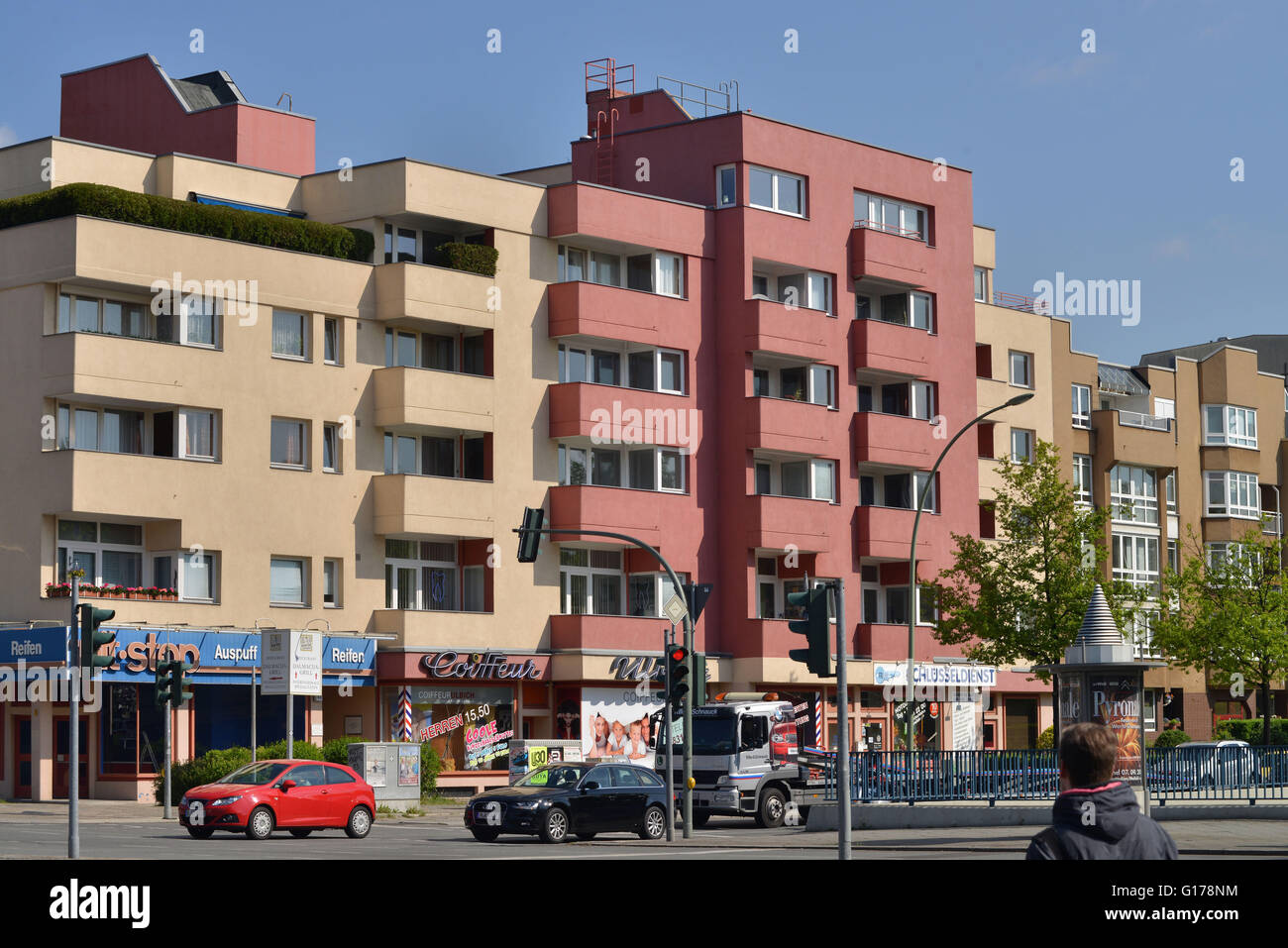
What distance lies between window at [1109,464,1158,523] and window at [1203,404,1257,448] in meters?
4.39

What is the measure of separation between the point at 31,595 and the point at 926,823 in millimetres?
21655

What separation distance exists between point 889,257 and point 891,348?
111 inches

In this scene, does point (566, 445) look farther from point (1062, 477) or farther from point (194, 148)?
point (1062, 477)

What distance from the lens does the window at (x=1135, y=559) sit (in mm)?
71062

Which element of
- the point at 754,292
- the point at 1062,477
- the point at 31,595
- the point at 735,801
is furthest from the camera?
the point at 1062,477

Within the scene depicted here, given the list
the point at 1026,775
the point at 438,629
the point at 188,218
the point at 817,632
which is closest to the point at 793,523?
the point at 438,629

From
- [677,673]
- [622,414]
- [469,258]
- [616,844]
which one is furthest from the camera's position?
[622,414]

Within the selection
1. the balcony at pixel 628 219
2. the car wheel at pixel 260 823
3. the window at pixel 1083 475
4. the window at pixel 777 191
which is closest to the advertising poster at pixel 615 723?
the balcony at pixel 628 219

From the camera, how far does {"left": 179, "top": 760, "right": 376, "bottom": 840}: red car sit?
3012 cm

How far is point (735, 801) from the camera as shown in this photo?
114 ft

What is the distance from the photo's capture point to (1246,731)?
70.1 m

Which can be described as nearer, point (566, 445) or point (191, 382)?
point (191, 382)

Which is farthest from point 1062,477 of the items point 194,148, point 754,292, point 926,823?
point 926,823

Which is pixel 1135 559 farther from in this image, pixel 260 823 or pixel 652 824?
pixel 260 823
